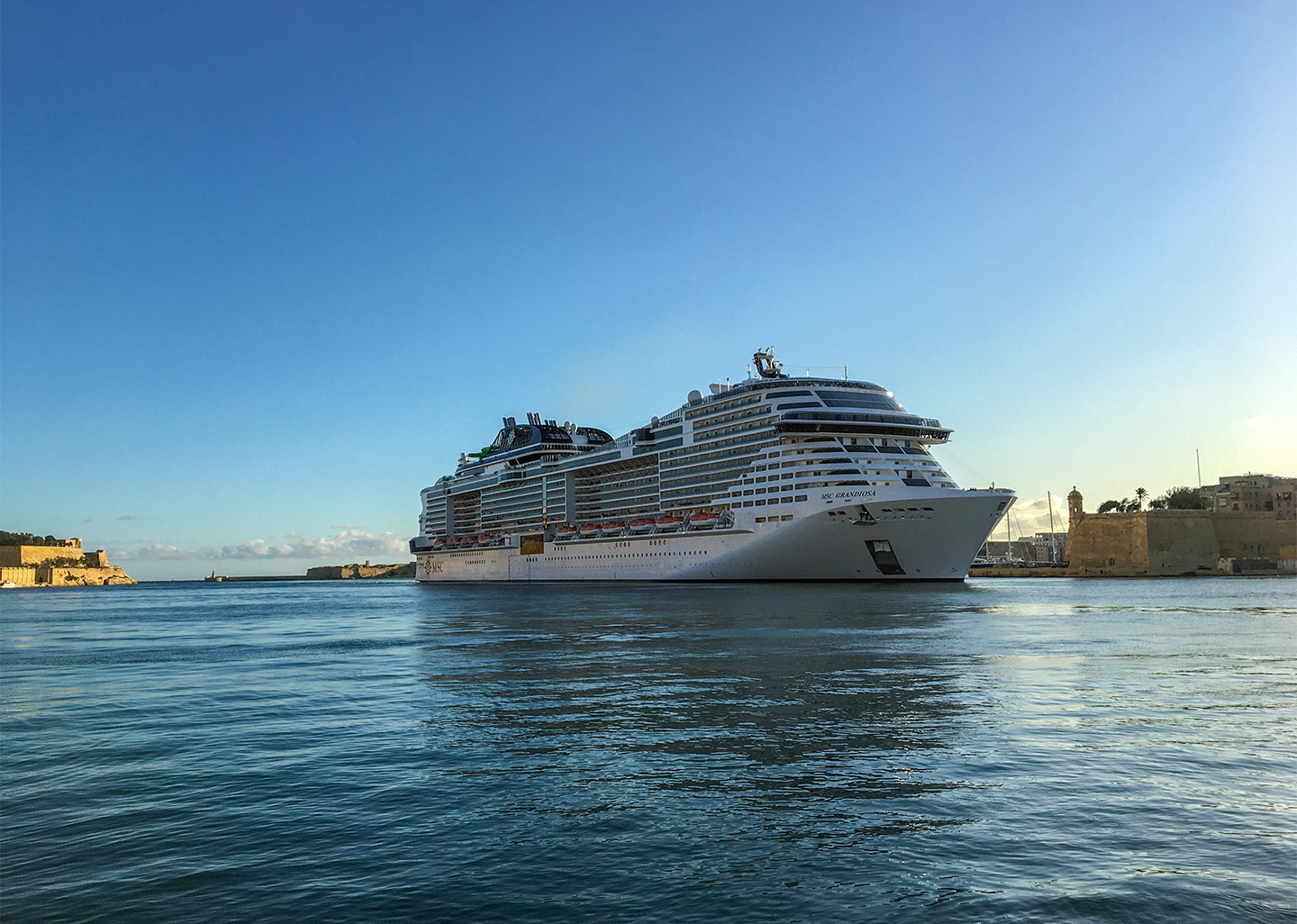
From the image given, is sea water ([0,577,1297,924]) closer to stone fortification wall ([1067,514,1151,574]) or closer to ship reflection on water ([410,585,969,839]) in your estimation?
ship reflection on water ([410,585,969,839])

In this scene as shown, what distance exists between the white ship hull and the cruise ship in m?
0.11

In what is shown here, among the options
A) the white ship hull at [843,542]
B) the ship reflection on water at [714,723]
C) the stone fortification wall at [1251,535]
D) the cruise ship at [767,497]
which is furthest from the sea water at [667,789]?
the stone fortification wall at [1251,535]

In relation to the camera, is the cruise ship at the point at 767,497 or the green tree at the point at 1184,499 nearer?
the cruise ship at the point at 767,497

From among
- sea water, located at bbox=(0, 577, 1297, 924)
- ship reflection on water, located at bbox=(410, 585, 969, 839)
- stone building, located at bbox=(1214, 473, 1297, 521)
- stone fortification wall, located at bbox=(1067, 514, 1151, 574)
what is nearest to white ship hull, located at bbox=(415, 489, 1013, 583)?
ship reflection on water, located at bbox=(410, 585, 969, 839)

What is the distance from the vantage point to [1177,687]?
67.3 feet

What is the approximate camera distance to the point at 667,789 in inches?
464

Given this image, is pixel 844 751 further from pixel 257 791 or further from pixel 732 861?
pixel 257 791

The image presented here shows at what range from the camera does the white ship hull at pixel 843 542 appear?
6262 centimetres

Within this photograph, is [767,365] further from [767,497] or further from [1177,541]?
[1177,541]

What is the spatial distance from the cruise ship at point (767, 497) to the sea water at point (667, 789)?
36.7 metres

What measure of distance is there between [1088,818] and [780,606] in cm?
3924

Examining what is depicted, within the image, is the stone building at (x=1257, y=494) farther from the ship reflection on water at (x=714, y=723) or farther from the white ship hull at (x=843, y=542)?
the ship reflection on water at (x=714, y=723)

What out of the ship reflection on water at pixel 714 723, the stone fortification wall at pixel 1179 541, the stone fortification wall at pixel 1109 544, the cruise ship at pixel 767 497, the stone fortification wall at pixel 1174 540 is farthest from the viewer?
the stone fortification wall at pixel 1109 544

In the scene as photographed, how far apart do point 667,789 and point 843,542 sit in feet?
184
